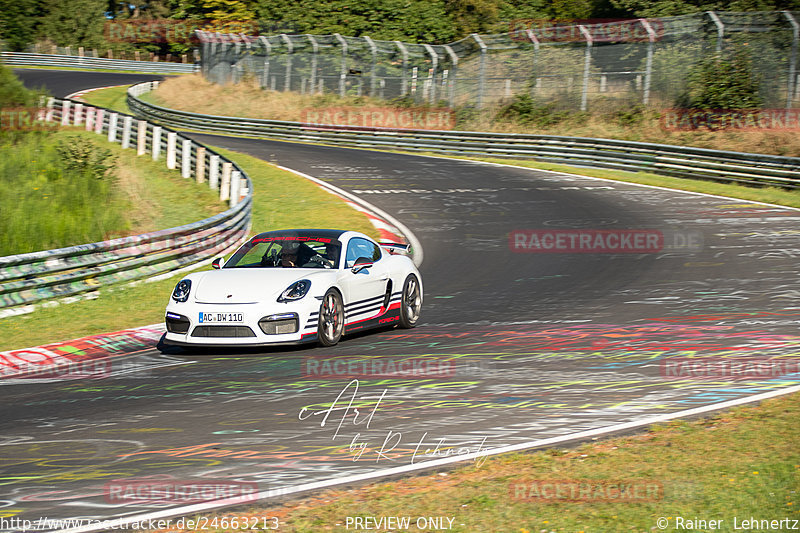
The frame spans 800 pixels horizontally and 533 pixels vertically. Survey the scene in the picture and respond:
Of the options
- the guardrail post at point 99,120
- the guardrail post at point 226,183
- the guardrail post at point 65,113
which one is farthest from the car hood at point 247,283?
the guardrail post at point 65,113

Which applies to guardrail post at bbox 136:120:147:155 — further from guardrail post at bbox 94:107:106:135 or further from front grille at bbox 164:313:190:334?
front grille at bbox 164:313:190:334

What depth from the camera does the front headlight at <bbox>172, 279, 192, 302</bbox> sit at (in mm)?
9992

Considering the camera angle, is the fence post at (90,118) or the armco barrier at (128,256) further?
the fence post at (90,118)

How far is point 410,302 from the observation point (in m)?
11.8

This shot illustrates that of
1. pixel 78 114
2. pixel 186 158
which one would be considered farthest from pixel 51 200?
pixel 78 114

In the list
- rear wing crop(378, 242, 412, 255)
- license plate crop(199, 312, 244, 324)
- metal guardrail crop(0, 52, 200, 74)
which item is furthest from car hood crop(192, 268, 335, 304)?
metal guardrail crop(0, 52, 200, 74)

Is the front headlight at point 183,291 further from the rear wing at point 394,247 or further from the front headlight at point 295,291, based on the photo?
the rear wing at point 394,247

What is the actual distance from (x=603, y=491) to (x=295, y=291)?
5.09 m

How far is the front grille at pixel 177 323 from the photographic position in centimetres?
977

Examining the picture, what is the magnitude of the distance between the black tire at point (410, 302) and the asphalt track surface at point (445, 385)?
18 cm

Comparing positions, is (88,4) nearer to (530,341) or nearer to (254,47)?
(254,47)

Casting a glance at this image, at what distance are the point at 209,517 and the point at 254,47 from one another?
47.5m

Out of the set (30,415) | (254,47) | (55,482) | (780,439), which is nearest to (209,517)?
(55,482)

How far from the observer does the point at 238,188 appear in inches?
838
